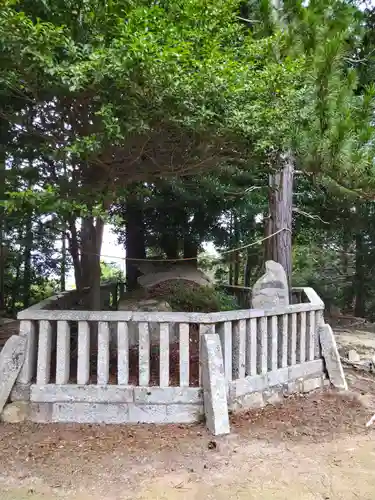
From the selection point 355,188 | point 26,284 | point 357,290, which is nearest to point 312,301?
point 355,188

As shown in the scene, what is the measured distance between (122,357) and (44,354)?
1.94ft

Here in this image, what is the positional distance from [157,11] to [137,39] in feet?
1.25

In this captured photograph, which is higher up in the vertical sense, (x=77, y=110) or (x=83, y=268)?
(x=77, y=110)

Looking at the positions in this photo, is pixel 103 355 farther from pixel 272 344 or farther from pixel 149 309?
pixel 272 344

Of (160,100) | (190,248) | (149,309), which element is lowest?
(149,309)

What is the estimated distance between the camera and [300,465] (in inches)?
100

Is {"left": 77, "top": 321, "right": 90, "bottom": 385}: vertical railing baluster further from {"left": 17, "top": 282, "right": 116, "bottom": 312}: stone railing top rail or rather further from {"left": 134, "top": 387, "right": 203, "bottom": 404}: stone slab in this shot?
{"left": 17, "top": 282, "right": 116, "bottom": 312}: stone railing top rail

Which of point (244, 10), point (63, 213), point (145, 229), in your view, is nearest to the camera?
point (63, 213)

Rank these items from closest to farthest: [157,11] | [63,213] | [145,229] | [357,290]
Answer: [157,11]
[63,213]
[145,229]
[357,290]

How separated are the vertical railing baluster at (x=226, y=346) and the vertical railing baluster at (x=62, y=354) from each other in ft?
3.99

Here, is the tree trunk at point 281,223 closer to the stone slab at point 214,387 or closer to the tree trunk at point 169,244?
the tree trunk at point 169,244

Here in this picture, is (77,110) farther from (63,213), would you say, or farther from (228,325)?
(228,325)

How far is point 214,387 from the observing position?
292 centimetres

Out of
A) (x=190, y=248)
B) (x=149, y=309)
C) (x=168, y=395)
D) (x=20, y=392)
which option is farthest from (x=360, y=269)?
(x=20, y=392)
